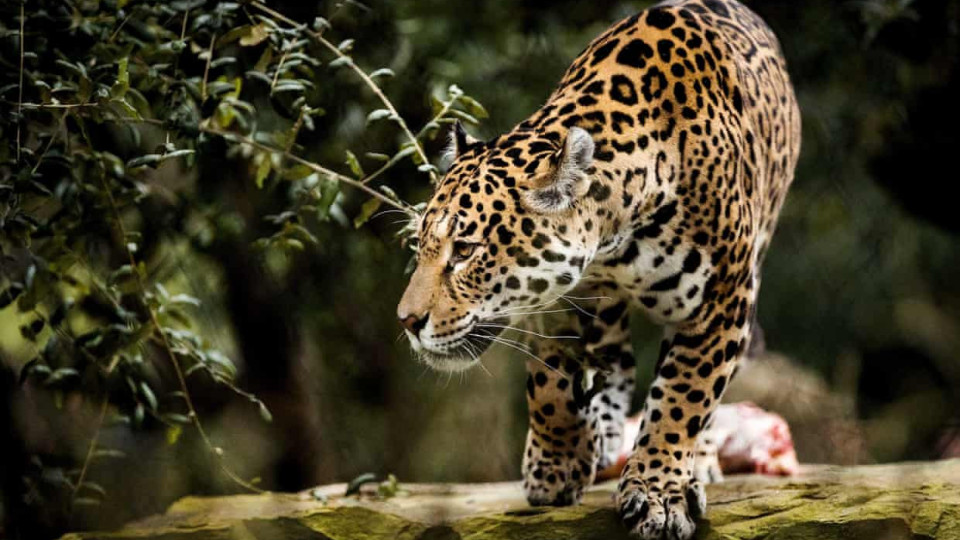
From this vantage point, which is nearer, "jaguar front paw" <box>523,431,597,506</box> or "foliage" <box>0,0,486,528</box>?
"foliage" <box>0,0,486,528</box>

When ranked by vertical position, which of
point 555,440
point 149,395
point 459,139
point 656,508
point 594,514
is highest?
point 459,139

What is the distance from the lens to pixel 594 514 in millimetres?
5109

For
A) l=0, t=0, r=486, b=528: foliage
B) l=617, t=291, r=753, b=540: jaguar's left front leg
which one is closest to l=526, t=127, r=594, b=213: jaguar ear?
l=0, t=0, r=486, b=528: foliage

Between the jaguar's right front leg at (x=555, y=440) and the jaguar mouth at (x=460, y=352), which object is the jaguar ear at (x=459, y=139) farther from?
the jaguar's right front leg at (x=555, y=440)

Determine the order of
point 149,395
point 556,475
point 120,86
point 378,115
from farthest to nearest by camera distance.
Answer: point 556,475 < point 149,395 < point 378,115 < point 120,86

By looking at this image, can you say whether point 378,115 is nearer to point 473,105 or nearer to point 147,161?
point 473,105

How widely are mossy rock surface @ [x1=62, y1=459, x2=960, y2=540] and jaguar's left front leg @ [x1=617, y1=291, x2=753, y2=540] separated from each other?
0.17 metres

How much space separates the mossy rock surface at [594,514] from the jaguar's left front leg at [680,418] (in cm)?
17

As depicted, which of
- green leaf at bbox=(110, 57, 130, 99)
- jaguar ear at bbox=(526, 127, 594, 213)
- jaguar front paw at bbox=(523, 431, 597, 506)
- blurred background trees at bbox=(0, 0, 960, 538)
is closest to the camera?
green leaf at bbox=(110, 57, 130, 99)

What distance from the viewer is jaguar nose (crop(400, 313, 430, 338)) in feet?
14.4

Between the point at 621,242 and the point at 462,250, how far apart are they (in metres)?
0.65

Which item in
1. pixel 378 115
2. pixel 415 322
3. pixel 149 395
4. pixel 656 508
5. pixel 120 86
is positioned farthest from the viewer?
pixel 149 395

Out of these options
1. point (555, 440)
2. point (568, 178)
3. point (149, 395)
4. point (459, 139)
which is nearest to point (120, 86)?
point (459, 139)

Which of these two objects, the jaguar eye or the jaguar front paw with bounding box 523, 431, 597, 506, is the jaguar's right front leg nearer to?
the jaguar front paw with bounding box 523, 431, 597, 506
